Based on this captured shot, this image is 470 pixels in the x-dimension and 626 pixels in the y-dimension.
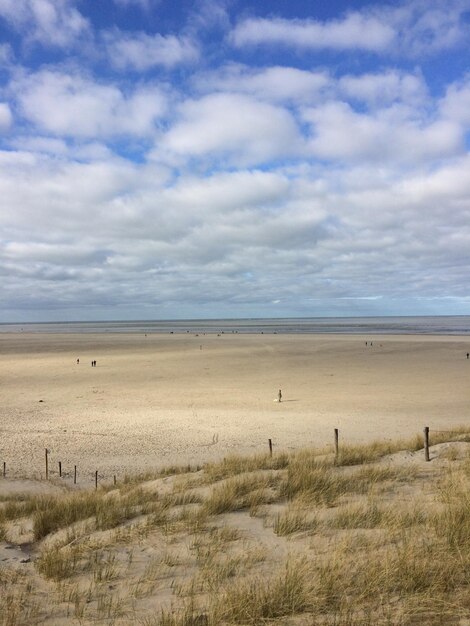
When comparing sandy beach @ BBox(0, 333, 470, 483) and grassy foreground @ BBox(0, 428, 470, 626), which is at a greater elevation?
grassy foreground @ BBox(0, 428, 470, 626)

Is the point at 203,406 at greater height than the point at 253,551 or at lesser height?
lesser

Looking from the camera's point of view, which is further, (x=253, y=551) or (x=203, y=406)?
(x=203, y=406)

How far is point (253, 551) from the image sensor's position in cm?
593

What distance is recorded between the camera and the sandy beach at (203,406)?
16.6 meters

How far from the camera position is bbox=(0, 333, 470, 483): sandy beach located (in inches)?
654

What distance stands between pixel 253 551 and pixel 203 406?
18.7 meters

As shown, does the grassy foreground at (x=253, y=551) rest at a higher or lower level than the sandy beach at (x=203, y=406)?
higher

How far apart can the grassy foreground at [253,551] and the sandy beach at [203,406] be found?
5.98 m

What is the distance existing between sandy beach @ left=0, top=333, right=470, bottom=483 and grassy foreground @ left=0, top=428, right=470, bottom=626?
5984 millimetres

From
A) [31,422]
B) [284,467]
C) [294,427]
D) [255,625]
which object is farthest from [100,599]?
[31,422]

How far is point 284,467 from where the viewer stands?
11086mm

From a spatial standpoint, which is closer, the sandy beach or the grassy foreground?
the grassy foreground

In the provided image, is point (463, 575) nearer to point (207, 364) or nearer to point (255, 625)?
point (255, 625)

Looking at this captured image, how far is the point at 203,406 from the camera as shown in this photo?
80.3ft
